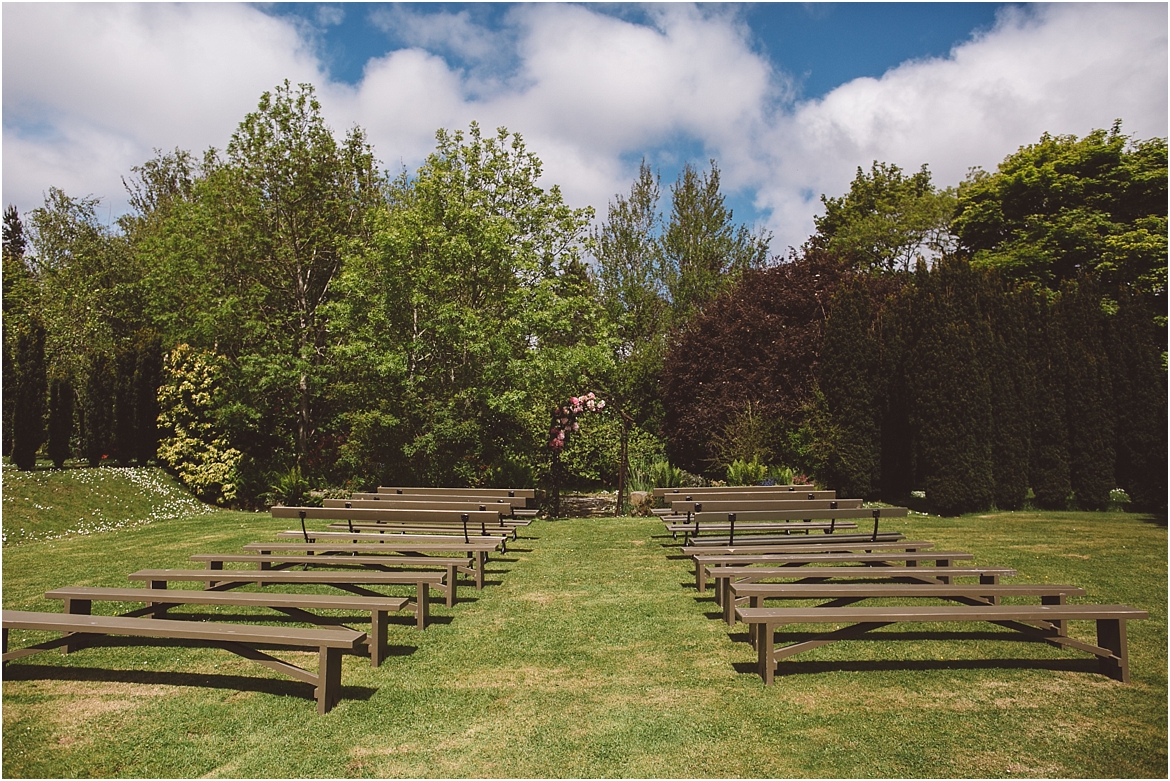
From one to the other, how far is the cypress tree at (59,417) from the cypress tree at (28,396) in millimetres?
541

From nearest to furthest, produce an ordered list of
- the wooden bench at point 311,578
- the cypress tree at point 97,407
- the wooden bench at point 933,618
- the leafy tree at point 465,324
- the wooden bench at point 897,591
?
the wooden bench at point 933,618 < the wooden bench at point 897,591 < the wooden bench at point 311,578 < the leafy tree at point 465,324 < the cypress tree at point 97,407

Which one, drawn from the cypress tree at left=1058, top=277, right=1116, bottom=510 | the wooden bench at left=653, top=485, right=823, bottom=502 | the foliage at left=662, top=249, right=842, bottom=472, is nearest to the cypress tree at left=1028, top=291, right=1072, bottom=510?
the cypress tree at left=1058, top=277, right=1116, bottom=510

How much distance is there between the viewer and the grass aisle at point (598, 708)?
3785 mm

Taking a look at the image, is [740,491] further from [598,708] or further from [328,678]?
[328,678]

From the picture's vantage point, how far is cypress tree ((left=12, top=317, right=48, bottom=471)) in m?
14.4

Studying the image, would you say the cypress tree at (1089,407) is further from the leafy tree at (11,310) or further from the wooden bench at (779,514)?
the leafy tree at (11,310)

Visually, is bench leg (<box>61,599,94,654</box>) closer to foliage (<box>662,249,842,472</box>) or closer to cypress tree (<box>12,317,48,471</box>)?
cypress tree (<box>12,317,48,471</box>)

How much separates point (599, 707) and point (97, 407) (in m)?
16.2

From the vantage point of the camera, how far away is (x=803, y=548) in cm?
753

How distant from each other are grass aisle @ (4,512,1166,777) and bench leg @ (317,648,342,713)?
110 mm

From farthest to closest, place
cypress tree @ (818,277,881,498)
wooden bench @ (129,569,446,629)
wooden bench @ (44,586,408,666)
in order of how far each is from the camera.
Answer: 1. cypress tree @ (818,277,881,498)
2. wooden bench @ (129,569,446,629)
3. wooden bench @ (44,586,408,666)

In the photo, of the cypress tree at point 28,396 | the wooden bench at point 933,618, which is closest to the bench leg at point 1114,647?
the wooden bench at point 933,618

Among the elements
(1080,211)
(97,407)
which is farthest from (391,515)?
(1080,211)

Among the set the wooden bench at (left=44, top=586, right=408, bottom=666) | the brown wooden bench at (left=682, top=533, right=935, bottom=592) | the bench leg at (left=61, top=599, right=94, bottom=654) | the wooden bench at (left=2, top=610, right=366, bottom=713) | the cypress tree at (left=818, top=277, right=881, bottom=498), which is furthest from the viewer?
the cypress tree at (left=818, top=277, right=881, bottom=498)
